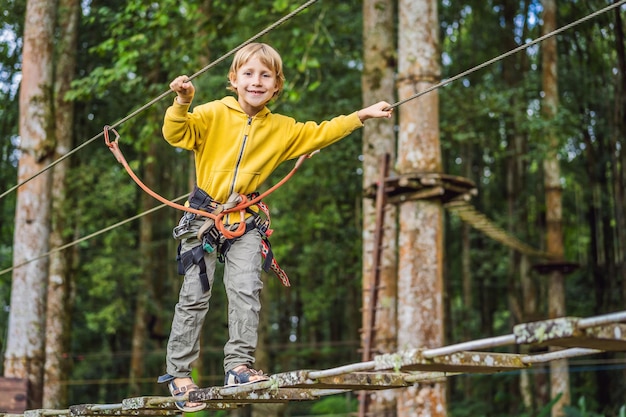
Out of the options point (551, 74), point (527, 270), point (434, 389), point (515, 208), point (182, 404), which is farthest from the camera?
point (515, 208)

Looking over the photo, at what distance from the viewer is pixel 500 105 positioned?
9.51 metres

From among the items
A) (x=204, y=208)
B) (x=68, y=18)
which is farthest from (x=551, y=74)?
(x=204, y=208)

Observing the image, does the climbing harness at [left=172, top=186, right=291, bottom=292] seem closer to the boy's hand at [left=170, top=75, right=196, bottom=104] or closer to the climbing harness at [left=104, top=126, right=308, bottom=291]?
the climbing harness at [left=104, top=126, right=308, bottom=291]

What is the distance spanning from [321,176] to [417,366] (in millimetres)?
8780

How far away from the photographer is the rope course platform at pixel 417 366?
1957 mm

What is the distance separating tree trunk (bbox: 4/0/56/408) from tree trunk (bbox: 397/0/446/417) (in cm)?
274

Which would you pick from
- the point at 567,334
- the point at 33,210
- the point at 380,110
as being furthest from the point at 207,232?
the point at 33,210

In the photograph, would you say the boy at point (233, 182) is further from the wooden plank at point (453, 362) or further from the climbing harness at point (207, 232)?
the wooden plank at point (453, 362)

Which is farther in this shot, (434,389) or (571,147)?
(571,147)

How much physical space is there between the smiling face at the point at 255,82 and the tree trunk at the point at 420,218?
2.60 metres

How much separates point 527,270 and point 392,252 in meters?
5.78

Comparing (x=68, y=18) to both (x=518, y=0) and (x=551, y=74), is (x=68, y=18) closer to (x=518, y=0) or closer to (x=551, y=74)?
(x=551, y=74)

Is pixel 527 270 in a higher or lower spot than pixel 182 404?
higher

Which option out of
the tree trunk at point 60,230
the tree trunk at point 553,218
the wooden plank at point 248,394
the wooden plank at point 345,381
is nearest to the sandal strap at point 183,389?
the wooden plank at point 248,394
